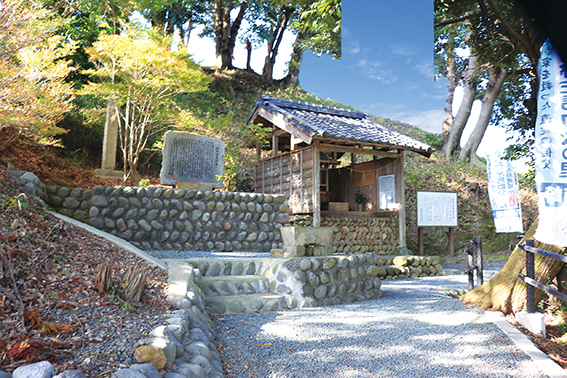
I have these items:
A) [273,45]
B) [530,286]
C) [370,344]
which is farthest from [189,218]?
[273,45]

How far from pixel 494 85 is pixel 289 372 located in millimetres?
15198

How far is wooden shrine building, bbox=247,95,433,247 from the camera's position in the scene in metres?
10.3

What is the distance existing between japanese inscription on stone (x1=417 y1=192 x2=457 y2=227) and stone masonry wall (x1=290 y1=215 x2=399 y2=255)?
848mm

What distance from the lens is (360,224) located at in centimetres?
1109

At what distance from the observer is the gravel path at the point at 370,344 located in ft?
10.4

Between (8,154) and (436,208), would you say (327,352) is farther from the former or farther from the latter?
(436,208)

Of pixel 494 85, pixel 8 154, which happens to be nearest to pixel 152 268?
pixel 8 154

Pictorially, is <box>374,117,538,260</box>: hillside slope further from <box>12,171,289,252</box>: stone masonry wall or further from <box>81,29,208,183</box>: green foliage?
<box>81,29,208,183</box>: green foliage

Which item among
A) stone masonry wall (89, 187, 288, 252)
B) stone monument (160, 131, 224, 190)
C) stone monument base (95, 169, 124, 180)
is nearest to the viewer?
stone masonry wall (89, 187, 288, 252)

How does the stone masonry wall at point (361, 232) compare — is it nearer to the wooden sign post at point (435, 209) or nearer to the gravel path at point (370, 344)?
the wooden sign post at point (435, 209)

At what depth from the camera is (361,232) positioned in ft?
36.3

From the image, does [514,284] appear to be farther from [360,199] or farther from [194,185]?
[360,199]

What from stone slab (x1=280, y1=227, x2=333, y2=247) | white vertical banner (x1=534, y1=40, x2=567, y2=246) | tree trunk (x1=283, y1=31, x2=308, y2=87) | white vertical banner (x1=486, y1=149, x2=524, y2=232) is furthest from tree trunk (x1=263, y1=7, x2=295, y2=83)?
white vertical banner (x1=534, y1=40, x2=567, y2=246)

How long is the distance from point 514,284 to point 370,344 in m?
2.20
